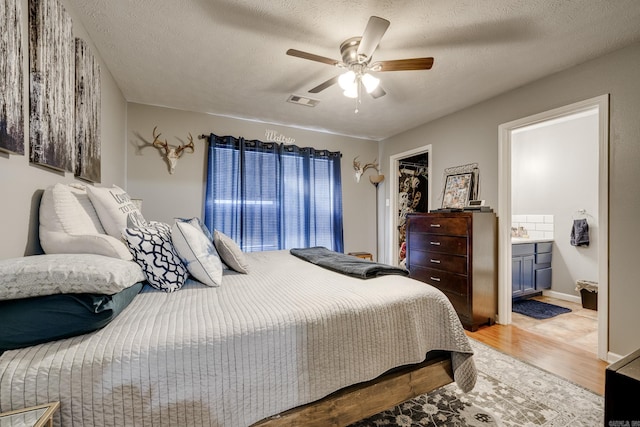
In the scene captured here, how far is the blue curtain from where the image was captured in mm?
3609

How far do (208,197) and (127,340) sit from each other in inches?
113

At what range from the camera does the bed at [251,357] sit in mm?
777

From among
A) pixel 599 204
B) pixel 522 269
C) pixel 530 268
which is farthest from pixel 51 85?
pixel 530 268

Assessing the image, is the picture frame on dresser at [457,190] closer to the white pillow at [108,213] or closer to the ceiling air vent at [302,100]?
the ceiling air vent at [302,100]

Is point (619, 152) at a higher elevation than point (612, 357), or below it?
higher

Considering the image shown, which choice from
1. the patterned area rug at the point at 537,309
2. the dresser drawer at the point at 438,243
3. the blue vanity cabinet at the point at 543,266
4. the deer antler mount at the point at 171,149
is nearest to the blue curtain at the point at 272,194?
the deer antler mount at the point at 171,149

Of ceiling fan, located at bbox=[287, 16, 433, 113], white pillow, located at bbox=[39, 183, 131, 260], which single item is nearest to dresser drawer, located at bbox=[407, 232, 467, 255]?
ceiling fan, located at bbox=[287, 16, 433, 113]

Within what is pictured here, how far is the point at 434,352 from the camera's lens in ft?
4.93

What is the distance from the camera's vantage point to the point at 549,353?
227 centimetres

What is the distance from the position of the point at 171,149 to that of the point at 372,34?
2732 millimetres

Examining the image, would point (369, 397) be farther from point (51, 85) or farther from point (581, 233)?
point (581, 233)

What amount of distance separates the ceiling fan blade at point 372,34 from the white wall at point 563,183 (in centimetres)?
305

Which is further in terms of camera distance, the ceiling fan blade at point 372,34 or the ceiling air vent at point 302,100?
the ceiling air vent at point 302,100

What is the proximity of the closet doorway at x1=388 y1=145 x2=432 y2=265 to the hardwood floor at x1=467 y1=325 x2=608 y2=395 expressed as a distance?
1892 millimetres
